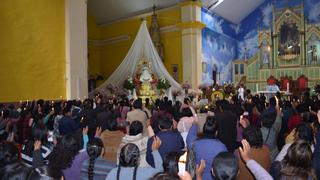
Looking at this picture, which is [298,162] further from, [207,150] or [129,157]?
[129,157]

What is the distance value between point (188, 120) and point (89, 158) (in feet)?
6.81

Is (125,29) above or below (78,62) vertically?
above

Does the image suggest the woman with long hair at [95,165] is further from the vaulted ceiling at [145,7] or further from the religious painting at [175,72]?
the vaulted ceiling at [145,7]

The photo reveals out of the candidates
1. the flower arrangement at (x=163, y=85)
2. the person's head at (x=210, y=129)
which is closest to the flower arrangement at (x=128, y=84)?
the flower arrangement at (x=163, y=85)

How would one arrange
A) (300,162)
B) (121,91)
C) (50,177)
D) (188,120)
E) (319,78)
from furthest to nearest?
1. (319,78)
2. (121,91)
3. (188,120)
4. (300,162)
5. (50,177)

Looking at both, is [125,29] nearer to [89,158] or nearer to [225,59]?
[225,59]

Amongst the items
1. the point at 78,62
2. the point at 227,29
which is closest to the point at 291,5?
the point at 227,29

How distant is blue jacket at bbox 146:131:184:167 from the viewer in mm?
3781

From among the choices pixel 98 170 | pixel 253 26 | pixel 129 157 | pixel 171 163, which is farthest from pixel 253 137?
pixel 253 26

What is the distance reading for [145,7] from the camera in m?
17.6

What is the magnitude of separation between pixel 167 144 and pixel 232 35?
1702cm

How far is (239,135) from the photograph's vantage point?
499 centimetres

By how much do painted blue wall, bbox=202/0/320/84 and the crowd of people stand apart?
1116cm

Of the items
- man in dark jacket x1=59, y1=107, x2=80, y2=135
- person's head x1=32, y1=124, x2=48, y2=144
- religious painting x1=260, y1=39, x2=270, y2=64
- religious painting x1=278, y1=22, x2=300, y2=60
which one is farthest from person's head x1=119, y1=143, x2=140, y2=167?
religious painting x1=260, y1=39, x2=270, y2=64
